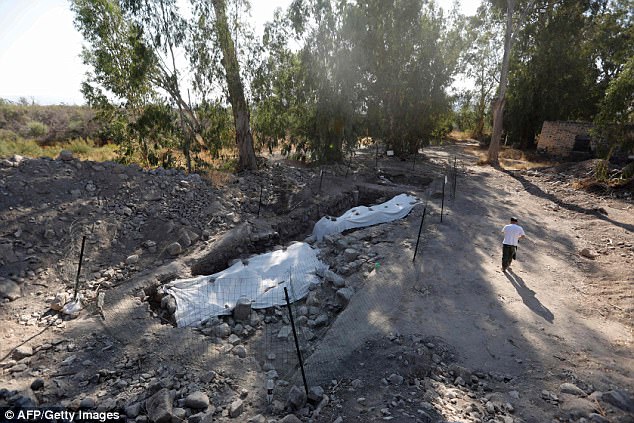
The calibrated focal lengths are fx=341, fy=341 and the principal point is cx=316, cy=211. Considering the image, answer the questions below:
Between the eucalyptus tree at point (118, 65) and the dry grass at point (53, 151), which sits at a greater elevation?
the eucalyptus tree at point (118, 65)

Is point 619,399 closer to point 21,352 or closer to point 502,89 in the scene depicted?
point 21,352

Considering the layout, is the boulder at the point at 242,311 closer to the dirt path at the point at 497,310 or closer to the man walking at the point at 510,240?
the dirt path at the point at 497,310

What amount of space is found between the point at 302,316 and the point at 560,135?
21.3 metres

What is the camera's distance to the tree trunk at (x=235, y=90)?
36.6ft

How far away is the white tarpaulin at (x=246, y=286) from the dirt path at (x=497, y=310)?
1.32 m

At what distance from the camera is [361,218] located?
9562 millimetres

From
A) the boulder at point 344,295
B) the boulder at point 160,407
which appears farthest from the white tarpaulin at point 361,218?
the boulder at point 160,407

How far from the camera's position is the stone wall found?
757 inches

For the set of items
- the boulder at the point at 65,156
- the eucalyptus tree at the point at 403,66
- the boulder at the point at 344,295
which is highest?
the eucalyptus tree at the point at 403,66

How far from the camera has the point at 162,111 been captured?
463 inches

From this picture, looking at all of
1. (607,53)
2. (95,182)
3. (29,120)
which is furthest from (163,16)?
(607,53)

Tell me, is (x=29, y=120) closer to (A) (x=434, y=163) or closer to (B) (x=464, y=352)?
(A) (x=434, y=163)

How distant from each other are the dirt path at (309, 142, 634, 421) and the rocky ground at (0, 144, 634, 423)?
0.03m

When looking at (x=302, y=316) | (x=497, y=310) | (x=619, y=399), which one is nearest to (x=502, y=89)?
(x=497, y=310)
